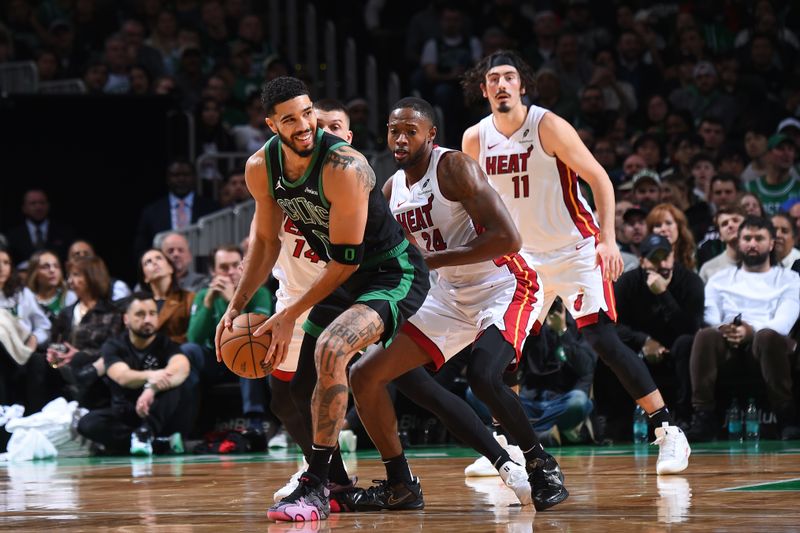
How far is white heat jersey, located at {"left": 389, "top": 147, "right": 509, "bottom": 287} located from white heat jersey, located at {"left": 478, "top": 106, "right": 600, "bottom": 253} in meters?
→ 0.97

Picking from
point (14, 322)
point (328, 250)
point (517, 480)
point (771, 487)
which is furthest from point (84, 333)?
point (771, 487)

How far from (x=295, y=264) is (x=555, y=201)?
54.8 inches

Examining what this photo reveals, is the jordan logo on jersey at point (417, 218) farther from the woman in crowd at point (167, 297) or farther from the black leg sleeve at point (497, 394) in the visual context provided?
the woman in crowd at point (167, 297)

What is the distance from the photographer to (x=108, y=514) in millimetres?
4898

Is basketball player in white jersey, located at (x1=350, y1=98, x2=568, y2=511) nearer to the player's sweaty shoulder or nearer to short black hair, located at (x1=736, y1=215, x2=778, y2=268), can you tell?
the player's sweaty shoulder

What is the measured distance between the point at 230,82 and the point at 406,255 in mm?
8471

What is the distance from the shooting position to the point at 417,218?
541 cm

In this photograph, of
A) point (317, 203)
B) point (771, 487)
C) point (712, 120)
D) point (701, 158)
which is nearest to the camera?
point (317, 203)

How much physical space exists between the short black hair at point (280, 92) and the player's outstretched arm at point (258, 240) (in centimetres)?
27

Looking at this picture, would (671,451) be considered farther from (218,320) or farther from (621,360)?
(218,320)

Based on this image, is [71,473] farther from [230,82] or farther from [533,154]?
[230,82]

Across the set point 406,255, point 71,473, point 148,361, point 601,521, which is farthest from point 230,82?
point 601,521

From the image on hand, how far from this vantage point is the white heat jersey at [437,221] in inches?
210

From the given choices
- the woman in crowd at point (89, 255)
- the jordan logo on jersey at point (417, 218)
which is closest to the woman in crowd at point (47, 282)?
the woman in crowd at point (89, 255)
